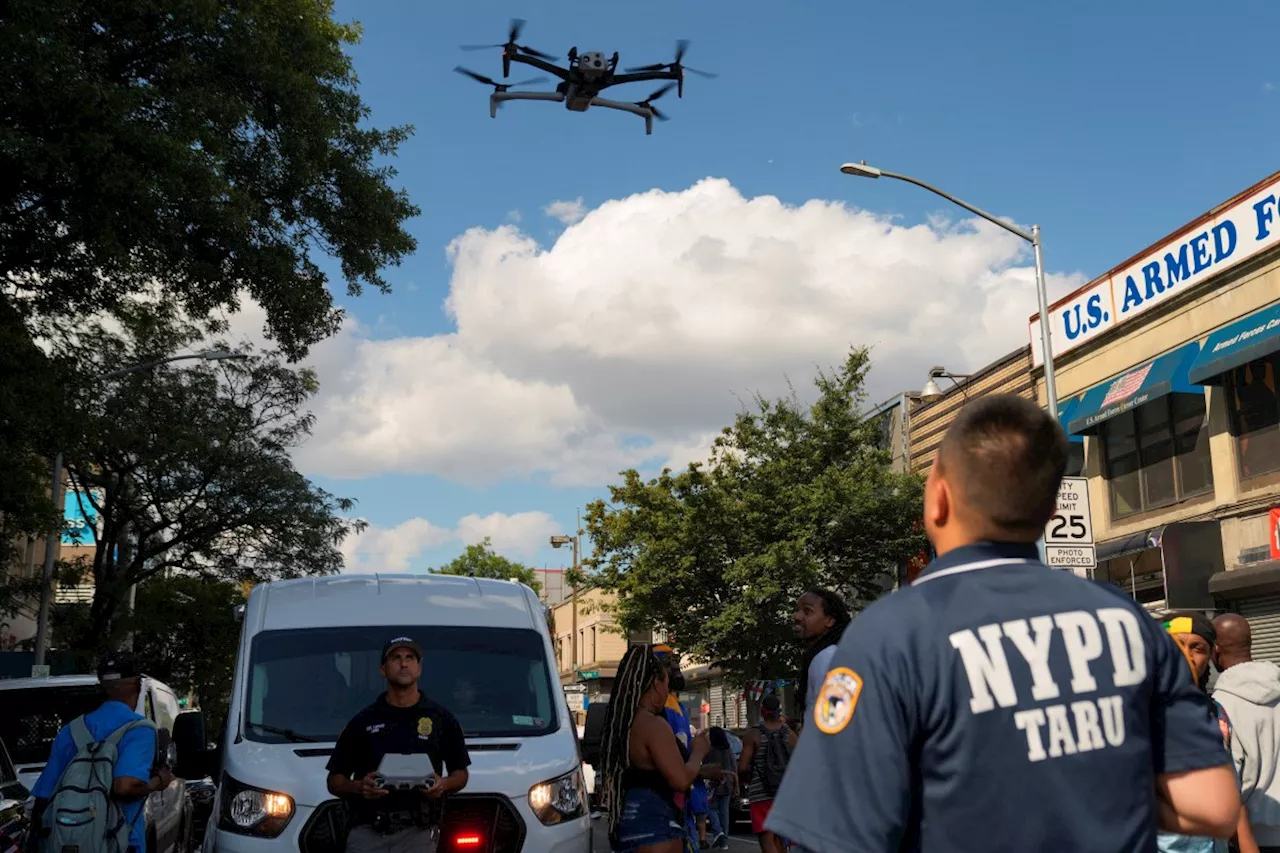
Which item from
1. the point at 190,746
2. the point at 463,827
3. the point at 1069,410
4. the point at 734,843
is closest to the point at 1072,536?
the point at 734,843

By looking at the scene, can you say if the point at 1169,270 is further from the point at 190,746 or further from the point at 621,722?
the point at 190,746

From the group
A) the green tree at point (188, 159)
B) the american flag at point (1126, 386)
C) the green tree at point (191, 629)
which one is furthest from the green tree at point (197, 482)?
the american flag at point (1126, 386)

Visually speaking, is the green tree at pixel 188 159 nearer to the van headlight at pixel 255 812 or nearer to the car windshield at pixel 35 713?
the car windshield at pixel 35 713

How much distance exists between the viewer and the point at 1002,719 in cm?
230

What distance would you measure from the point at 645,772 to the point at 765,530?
27772 mm

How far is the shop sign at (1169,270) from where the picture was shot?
20.7 m

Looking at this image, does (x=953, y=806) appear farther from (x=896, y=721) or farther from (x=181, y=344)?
(x=181, y=344)

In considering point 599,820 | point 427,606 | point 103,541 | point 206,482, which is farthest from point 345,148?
point 103,541

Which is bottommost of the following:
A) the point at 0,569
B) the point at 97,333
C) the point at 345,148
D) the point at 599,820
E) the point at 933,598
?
the point at 599,820

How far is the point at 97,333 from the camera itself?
24500 millimetres

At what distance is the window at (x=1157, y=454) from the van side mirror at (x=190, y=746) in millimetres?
18247

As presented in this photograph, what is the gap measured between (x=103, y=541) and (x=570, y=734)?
96.4 feet

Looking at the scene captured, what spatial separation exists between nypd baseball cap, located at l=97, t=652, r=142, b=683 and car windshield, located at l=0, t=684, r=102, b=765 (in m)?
4.08

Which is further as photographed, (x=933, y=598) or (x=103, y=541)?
(x=103, y=541)
